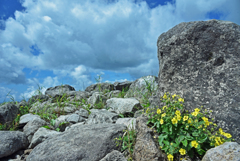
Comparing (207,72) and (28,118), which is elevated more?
(207,72)

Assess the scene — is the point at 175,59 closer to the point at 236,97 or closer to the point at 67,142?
the point at 236,97

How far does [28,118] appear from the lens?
20.2ft

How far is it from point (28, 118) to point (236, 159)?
20.2ft

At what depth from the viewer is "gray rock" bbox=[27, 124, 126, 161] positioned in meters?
3.49

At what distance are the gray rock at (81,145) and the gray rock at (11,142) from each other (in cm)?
131

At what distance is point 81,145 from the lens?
12.0 feet

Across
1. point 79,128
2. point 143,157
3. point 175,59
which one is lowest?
point 143,157

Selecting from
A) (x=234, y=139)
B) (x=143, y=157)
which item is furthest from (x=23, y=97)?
(x=234, y=139)

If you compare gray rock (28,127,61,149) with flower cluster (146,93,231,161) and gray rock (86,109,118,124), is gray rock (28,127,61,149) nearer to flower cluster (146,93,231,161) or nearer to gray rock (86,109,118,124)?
gray rock (86,109,118,124)

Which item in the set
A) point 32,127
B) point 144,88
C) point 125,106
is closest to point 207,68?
point 125,106

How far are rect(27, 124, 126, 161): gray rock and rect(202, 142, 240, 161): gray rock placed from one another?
74.9 inches

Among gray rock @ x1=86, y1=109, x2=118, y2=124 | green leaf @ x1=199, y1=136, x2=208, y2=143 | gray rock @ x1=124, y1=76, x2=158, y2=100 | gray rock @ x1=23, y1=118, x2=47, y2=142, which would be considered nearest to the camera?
green leaf @ x1=199, y1=136, x2=208, y2=143

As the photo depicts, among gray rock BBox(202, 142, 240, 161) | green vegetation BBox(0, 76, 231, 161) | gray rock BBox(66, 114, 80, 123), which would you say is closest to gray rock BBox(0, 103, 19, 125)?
gray rock BBox(66, 114, 80, 123)

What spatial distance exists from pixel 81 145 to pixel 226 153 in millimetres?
2634
